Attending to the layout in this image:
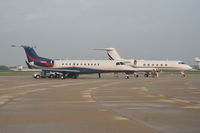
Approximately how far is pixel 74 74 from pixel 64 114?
1746 inches

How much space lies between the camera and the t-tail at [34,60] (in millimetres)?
55750

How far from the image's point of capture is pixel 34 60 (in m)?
56.9

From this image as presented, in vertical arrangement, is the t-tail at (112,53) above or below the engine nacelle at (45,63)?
above

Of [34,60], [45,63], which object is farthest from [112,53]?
[45,63]

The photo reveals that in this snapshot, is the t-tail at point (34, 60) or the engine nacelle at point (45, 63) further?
the t-tail at point (34, 60)

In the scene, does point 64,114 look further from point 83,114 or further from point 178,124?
point 178,124

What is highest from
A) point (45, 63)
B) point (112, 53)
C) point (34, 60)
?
point (112, 53)

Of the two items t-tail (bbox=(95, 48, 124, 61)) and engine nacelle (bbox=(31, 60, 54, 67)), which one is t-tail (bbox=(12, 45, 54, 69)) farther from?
t-tail (bbox=(95, 48, 124, 61))

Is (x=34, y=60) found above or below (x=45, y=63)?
above

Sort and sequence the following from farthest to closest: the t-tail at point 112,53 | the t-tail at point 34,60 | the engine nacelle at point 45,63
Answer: the t-tail at point 112,53 → the t-tail at point 34,60 → the engine nacelle at point 45,63

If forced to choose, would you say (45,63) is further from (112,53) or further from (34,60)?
(112,53)

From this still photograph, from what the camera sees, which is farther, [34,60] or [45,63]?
[34,60]

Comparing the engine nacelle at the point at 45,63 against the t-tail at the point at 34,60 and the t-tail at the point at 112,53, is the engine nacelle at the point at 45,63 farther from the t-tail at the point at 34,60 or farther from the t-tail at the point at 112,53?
the t-tail at the point at 112,53

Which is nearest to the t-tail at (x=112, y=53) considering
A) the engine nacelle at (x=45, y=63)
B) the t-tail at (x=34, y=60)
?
the t-tail at (x=34, y=60)
